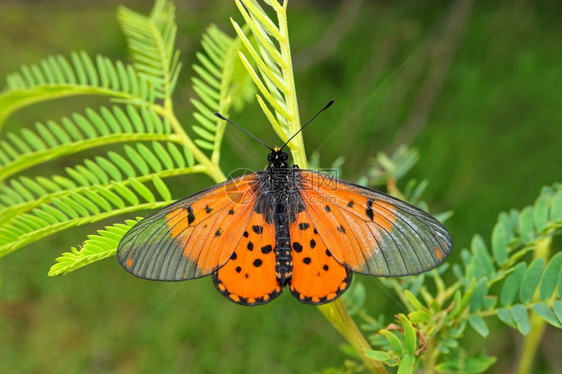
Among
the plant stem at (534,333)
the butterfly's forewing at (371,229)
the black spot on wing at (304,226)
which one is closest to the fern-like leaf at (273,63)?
the butterfly's forewing at (371,229)

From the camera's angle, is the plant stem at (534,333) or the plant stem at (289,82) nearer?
the plant stem at (289,82)

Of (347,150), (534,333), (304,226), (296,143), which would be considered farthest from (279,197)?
(347,150)


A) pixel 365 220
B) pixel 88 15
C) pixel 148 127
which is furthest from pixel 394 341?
pixel 88 15

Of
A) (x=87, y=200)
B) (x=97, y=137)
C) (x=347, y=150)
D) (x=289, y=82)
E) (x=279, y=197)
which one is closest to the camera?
(x=289, y=82)

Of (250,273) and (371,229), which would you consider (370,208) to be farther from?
(250,273)

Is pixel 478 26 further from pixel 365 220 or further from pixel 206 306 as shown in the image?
pixel 365 220

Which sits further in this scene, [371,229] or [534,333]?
[534,333]

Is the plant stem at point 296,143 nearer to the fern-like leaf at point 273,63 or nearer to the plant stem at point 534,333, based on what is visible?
the fern-like leaf at point 273,63
